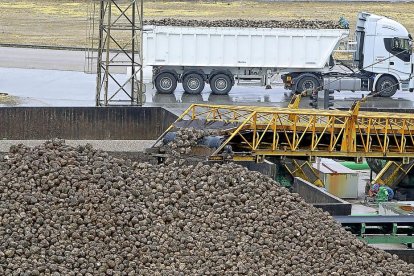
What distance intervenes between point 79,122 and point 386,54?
13482 millimetres

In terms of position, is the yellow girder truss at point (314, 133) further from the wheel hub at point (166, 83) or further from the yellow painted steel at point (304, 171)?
the wheel hub at point (166, 83)

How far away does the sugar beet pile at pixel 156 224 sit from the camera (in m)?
17.4

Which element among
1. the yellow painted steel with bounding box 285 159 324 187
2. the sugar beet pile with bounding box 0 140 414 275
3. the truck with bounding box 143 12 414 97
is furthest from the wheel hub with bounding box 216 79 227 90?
the sugar beet pile with bounding box 0 140 414 275

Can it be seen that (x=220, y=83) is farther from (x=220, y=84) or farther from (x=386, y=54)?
(x=386, y=54)

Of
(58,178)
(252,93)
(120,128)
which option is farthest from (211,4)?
(58,178)

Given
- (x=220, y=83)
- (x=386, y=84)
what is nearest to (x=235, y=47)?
(x=220, y=83)

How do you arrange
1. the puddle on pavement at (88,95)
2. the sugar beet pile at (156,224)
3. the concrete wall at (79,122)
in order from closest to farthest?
the sugar beet pile at (156,224) < the concrete wall at (79,122) < the puddle on pavement at (88,95)

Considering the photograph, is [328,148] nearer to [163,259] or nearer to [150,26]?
[163,259]

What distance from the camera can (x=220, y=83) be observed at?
37938 mm

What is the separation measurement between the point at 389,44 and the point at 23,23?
84.8 feet

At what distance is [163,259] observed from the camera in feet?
57.9

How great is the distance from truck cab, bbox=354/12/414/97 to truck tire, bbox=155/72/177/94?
628 centimetres

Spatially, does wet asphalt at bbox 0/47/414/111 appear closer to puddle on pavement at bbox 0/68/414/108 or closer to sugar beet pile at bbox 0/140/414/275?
puddle on pavement at bbox 0/68/414/108

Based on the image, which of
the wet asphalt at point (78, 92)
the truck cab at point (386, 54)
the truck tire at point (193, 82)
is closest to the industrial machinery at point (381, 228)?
the wet asphalt at point (78, 92)
